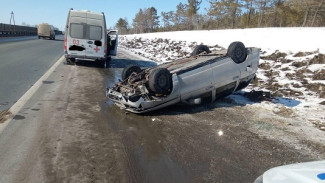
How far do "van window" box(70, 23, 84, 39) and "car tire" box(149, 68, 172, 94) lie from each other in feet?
27.1

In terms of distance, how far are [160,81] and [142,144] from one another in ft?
5.96

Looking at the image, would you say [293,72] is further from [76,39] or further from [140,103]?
[76,39]

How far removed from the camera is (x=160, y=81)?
6398mm

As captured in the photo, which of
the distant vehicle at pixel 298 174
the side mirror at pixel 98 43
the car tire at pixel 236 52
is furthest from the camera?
the side mirror at pixel 98 43

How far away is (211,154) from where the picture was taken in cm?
465

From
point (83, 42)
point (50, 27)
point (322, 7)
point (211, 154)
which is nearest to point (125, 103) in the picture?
point (211, 154)

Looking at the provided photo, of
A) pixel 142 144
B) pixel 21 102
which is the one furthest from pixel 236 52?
pixel 21 102

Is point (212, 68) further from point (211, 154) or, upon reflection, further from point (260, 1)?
point (260, 1)

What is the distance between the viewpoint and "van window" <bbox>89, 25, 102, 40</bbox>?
13.7m

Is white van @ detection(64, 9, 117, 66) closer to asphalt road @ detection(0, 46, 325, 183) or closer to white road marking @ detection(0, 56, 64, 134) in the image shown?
white road marking @ detection(0, 56, 64, 134)

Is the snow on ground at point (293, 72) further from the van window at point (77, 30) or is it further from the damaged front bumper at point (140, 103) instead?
the van window at point (77, 30)

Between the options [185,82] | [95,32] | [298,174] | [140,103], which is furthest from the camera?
[95,32]

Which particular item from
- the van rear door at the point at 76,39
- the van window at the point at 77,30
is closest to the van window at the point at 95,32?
the van rear door at the point at 76,39

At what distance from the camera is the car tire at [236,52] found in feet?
23.8
